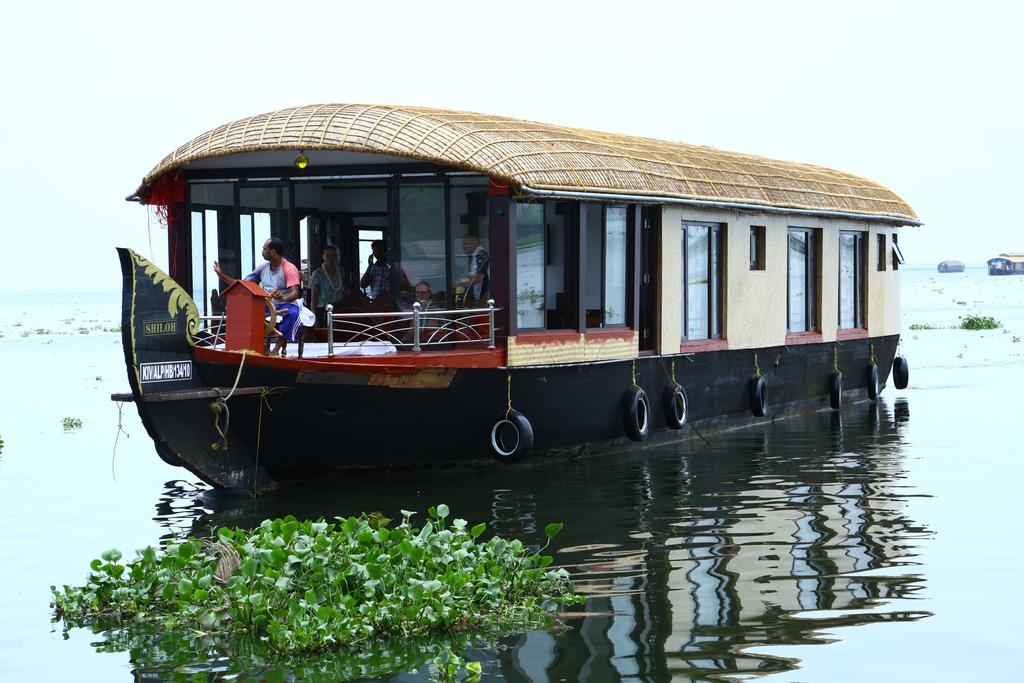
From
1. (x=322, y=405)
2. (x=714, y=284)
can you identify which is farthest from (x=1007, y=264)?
(x=322, y=405)

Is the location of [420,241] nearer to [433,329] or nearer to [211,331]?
[433,329]

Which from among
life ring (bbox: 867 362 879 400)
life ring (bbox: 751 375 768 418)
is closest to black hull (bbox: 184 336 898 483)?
life ring (bbox: 751 375 768 418)

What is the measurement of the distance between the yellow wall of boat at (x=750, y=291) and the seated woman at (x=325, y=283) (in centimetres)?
229

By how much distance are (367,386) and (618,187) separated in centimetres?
323

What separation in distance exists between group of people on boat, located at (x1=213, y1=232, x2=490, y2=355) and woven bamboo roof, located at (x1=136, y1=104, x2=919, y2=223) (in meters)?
Answer: 0.92

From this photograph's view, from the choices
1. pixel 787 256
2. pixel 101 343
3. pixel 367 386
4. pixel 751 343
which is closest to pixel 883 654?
pixel 367 386

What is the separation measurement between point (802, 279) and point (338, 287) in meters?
6.69

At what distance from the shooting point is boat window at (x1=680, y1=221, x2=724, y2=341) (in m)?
15.4

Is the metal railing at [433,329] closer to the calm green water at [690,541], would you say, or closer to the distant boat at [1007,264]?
the calm green water at [690,541]

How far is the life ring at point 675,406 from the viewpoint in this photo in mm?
14547

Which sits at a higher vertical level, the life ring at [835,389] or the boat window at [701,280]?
the boat window at [701,280]

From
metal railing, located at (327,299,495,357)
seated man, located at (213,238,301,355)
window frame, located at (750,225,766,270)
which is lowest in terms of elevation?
metal railing, located at (327,299,495,357)

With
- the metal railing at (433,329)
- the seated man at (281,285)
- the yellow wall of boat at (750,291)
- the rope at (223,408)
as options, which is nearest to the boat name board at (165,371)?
the rope at (223,408)

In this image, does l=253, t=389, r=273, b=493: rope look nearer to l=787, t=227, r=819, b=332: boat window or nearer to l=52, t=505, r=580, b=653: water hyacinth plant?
l=52, t=505, r=580, b=653: water hyacinth plant
